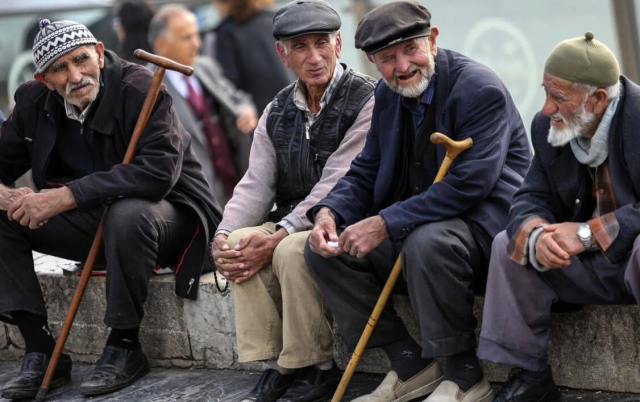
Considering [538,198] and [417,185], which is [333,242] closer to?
[417,185]

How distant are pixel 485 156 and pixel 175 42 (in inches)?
146

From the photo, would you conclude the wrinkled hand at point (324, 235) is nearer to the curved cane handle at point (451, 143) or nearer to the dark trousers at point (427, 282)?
the dark trousers at point (427, 282)

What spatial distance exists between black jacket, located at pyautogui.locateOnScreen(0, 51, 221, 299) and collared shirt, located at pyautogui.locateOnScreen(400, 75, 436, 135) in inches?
49.4

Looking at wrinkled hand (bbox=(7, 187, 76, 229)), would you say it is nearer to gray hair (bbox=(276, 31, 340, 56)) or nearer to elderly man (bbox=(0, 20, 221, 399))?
elderly man (bbox=(0, 20, 221, 399))

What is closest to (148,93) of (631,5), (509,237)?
(509,237)

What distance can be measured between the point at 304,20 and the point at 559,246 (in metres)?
1.60

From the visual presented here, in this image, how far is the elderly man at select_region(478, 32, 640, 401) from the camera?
388 cm

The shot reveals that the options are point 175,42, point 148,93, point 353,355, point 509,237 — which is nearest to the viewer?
point 509,237

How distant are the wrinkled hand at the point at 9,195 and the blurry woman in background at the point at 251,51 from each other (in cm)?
267

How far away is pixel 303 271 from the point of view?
4539 mm

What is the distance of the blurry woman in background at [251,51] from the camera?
7.67 meters

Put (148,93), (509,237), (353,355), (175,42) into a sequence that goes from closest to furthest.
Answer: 1. (509,237)
2. (353,355)
3. (148,93)
4. (175,42)

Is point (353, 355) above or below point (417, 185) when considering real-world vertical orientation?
below

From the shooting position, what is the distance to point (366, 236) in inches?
171
